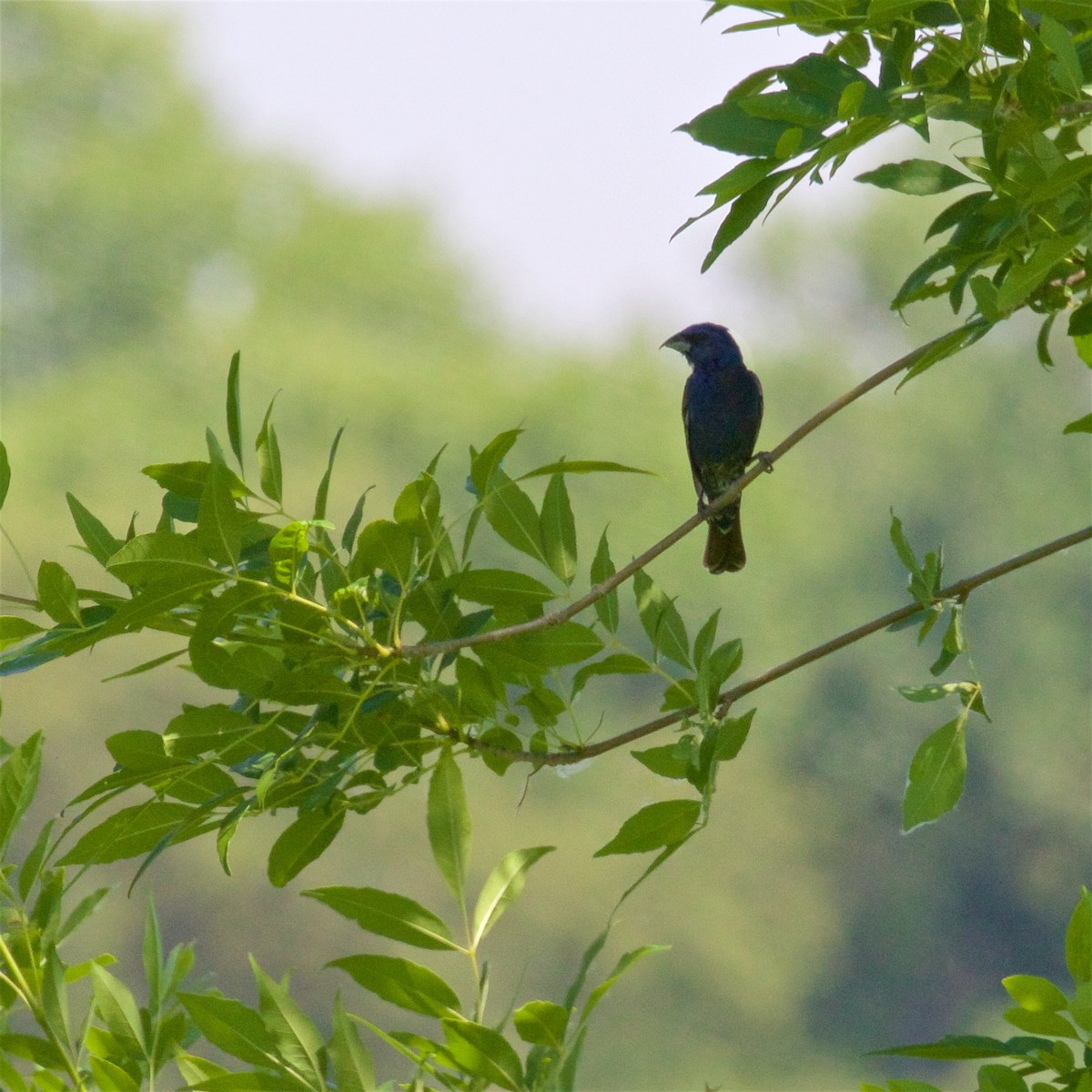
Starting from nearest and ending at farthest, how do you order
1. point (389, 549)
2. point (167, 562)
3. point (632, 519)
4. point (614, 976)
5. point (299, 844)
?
point (614, 976), point (167, 562), point (389, 549), point (299, 844), point (632, 519)

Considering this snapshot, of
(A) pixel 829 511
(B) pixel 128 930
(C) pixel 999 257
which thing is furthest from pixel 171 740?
(A) pixel 829 511

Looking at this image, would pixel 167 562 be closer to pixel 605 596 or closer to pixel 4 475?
pixel 4 475

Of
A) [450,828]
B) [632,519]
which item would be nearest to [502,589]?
[450,828]

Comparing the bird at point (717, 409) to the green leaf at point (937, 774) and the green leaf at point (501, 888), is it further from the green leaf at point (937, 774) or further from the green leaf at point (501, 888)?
the green leaf at point (501, 888)

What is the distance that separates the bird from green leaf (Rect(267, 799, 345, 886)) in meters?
2.47

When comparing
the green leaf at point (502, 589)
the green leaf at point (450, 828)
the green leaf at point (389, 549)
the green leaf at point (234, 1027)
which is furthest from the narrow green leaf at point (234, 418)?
the green leaf at point (234, 1027)

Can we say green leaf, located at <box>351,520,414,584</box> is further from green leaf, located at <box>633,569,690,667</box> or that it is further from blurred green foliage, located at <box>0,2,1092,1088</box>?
blurred green foliage, located at <box>0,2,1092,1088</box>

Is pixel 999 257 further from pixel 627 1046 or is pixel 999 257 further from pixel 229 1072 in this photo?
pixel 627 1046

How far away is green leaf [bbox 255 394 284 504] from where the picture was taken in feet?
4.13

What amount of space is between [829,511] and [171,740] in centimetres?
3204

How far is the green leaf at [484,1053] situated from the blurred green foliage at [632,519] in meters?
17.4

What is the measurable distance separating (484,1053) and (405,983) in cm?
9

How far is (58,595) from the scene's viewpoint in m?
1.27

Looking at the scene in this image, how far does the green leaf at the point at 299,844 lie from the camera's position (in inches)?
54.3
